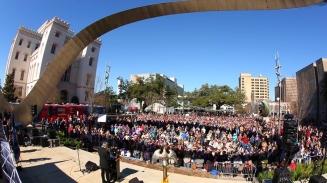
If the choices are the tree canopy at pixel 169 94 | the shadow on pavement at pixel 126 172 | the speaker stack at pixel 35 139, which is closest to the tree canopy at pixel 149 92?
the tree canopy at pixel 169 94

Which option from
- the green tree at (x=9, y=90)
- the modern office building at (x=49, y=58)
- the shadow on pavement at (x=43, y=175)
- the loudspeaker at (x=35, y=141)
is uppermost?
the modern office building at (x=49, y=58)

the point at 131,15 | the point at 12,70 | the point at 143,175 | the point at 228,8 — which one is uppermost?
the point at 12,70

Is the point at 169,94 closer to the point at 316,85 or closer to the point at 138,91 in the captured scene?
the point at 138,91

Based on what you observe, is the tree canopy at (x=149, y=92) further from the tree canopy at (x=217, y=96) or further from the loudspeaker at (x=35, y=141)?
the loudspeaker at (x=35, y=141)

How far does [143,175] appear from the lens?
8.62 m

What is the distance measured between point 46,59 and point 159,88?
104ft

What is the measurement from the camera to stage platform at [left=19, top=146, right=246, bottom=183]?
7.53 m

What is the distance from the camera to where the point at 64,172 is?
27.0 ft

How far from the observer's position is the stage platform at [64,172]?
7.53m

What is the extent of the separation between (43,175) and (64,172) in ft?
2.45

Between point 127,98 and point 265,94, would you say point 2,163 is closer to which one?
point 127,98

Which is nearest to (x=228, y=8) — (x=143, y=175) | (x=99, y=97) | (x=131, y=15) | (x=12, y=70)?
(x=131, y=15)

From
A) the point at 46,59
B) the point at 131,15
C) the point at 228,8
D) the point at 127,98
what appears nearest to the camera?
the point at 228,8

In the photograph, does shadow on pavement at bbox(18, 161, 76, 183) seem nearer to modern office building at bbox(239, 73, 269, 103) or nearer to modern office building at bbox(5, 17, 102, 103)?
modern office building at bbox(5, 17, 102, 103)
